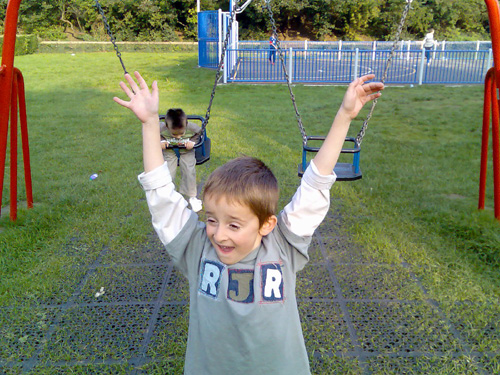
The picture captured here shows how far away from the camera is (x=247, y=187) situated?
155 centimetres

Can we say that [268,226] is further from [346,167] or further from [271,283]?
[346,167]

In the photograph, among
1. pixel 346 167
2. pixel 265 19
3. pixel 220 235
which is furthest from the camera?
pixel 265 19

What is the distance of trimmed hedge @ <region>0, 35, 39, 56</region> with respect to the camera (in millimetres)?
25312

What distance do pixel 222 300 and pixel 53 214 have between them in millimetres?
3618

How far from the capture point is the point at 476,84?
1522cm

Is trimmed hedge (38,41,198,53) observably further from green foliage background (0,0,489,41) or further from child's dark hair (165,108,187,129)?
child's dark hair (165,108,187,129)

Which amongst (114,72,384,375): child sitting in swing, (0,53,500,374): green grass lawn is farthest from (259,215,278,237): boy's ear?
(0,53,500,374): green grass lawn

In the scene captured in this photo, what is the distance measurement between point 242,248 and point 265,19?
39996 millimetres

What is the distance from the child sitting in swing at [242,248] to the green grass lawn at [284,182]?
203cm

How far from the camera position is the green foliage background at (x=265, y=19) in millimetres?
36750

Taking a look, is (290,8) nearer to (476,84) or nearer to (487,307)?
(476,84)

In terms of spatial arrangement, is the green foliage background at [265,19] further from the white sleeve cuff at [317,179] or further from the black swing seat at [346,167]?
the white sleeve cuff at [317,179]

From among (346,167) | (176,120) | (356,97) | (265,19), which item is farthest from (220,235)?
(265,19)

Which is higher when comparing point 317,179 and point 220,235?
point 317,179
